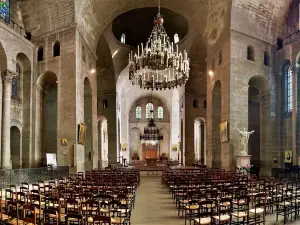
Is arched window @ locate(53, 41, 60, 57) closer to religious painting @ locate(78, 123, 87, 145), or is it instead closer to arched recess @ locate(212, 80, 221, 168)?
religious painting @ locate(78, 123, 87, 145)

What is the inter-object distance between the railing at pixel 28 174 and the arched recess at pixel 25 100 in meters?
4.17

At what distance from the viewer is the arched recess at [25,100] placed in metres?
24.4

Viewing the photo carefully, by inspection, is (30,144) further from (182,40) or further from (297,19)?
(297,19)

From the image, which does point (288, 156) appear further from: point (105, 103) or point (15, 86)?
point (105, 103)

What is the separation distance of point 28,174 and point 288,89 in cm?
2122

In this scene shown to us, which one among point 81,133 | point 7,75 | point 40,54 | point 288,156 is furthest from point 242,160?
point 40,54

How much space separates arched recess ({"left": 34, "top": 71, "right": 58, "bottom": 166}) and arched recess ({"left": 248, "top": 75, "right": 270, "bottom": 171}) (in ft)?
58.4

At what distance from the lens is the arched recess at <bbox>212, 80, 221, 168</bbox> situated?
26.8 metres

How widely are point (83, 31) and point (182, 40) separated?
15629mm

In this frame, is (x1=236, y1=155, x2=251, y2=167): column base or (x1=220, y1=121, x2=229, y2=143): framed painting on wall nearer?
(x1=236, y1=155, x2=251, y2=167): column base

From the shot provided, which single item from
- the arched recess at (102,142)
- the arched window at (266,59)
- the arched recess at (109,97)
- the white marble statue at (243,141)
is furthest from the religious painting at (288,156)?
the arched recess at (102,142)

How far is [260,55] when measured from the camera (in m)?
25.9

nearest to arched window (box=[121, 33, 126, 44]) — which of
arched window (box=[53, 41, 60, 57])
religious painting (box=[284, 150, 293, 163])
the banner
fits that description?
arched window (box=[53, 41, 60, 57])

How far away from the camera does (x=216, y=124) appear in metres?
27.2
